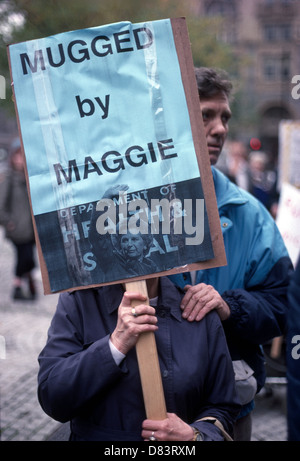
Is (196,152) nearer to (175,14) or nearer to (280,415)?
(280,415)

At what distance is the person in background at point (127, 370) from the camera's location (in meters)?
1.55

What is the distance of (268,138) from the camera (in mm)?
42438

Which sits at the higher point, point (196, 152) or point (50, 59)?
point (50, 59)

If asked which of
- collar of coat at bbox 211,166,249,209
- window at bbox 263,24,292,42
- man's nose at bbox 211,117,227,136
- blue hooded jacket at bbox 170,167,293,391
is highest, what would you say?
window at bbox 263,24,292,42

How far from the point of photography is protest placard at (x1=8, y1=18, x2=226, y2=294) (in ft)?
5.26

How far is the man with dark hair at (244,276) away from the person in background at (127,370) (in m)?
0.26

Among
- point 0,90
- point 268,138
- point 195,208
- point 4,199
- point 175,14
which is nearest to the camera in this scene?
point 195,208

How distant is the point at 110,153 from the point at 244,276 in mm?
793

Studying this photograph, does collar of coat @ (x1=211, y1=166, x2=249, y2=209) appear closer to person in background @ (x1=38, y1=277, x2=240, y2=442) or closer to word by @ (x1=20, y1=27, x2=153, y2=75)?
person in background @ (x1=38, y1=277, x2=240, y2=442)

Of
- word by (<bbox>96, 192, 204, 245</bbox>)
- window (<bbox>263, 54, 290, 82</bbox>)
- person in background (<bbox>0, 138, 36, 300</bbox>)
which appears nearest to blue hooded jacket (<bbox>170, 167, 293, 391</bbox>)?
word by (<bbox>96, 192, 204, 245</bbox>)

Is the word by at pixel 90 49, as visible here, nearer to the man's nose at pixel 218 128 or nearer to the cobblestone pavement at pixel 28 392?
the man's nose at pixel 218 128
